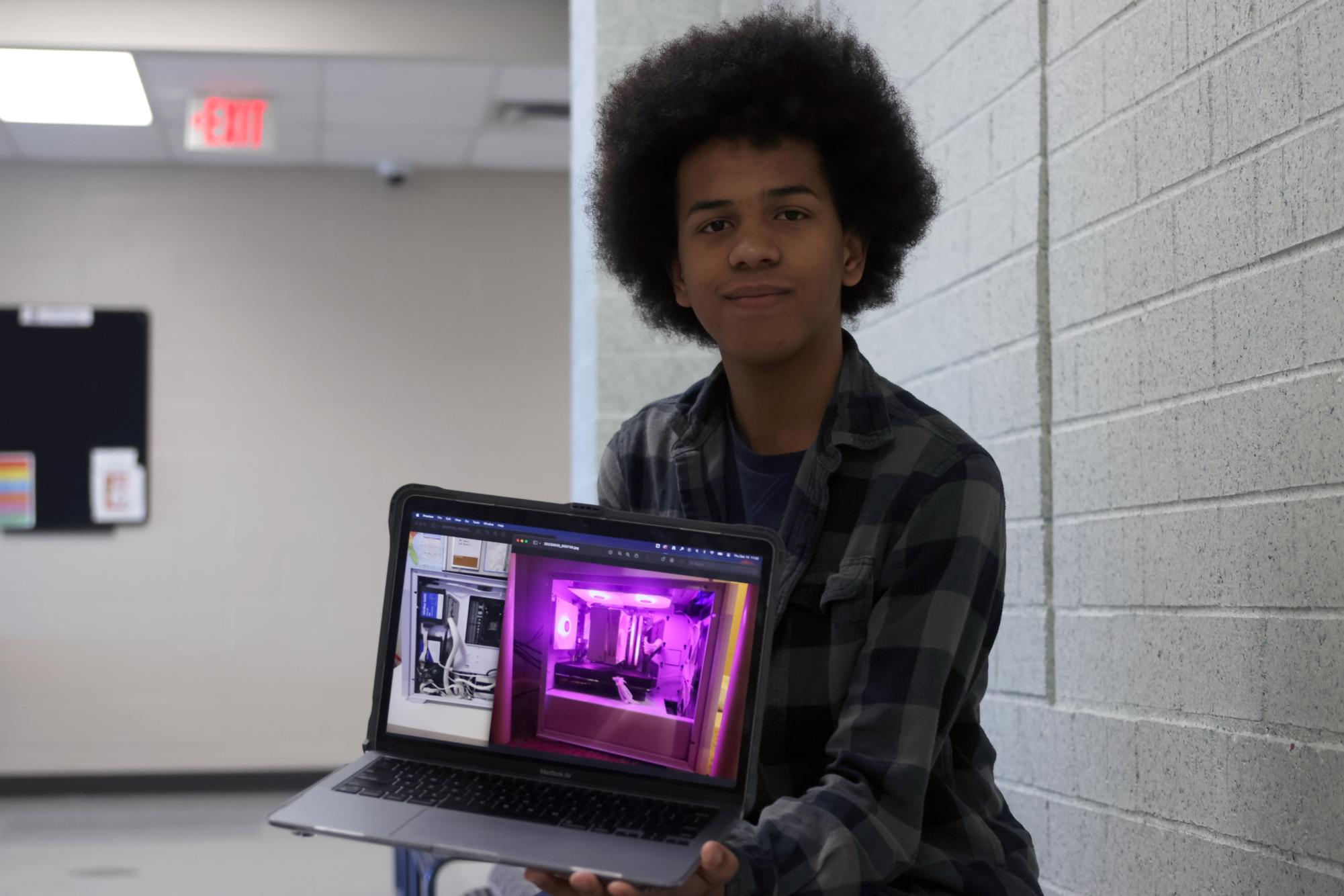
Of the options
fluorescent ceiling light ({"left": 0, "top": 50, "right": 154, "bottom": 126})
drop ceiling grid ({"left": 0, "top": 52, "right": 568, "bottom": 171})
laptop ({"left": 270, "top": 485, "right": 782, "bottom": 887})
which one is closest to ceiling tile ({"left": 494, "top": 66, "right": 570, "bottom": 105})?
drop ceiling grid ({"left": 0, "top": 52, "right": 568, "bottom": 171})

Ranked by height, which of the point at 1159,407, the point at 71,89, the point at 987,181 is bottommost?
the point at 1159,407

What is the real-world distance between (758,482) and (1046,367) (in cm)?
73

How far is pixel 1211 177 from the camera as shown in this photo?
5.05 feet

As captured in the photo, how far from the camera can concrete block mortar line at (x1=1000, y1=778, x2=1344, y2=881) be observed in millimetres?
1345

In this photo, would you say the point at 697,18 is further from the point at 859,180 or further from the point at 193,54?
the point at 193,54

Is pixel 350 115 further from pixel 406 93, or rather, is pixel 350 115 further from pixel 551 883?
pixel 551 883

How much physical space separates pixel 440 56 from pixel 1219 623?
3.76 meters

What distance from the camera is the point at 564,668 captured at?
1.13 metres

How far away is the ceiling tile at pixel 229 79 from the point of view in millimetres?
4656

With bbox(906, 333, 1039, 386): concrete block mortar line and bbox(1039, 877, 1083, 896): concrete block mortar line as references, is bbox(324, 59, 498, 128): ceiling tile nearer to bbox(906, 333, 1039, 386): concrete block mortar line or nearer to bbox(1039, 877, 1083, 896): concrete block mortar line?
bbox(906, 333, 1039, 386): concrete block mortar line

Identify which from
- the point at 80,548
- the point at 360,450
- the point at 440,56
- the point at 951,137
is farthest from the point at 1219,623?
the point at 80,548

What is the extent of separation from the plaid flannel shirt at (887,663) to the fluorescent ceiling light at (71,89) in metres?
4.09

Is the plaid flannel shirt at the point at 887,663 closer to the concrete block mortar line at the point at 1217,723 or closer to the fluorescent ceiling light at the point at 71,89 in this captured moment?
the concrete block mortar line at the point at 1217,723

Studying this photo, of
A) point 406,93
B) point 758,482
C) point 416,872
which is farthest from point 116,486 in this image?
point 758,482
